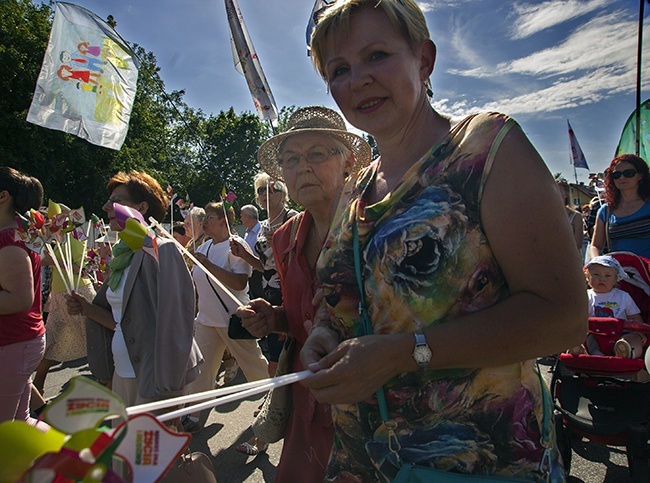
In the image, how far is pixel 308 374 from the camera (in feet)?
3.38

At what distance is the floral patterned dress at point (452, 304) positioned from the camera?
0.96 metres

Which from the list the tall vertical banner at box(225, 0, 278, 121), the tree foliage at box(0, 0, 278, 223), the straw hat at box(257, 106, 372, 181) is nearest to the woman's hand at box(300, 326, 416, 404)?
the straw hat at box(257, 106, 372, 181)

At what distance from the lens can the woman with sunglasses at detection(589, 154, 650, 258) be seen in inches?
145

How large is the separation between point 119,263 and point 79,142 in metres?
20.6

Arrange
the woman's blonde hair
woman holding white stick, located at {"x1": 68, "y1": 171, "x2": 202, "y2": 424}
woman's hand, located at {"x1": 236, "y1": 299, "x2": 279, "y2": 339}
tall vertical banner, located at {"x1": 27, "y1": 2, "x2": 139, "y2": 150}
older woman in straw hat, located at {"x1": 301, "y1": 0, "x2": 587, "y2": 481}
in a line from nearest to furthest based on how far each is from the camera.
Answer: older woman in straw hat, located at {"x1": 301, "y1": 0, "x2": 587, "y2": 481}
the woman's blonde hair
woman's hand, located at {"x1": 236, "y1": 299, "x2": 279, "y2": 339}
woman holding white stick, located at {"x1": 68, "y1": 171, "x2": 202, "y2": 424}
tall vertical banner, located at {"x1": 27, "y1": 2, "x2": 139, "y2": 150}

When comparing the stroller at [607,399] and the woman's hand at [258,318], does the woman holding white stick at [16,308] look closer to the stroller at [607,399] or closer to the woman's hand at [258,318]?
the woman's hand at [258,318]

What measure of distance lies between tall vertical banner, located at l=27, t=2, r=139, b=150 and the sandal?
3.58 metres

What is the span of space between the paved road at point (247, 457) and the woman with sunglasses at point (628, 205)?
1679mm

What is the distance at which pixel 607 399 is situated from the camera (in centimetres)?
282

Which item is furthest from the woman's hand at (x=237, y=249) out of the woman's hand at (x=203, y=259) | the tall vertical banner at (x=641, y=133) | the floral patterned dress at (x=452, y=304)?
the tall vertical banner at (x=641, y=133)

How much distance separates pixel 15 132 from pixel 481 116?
69.5 ft

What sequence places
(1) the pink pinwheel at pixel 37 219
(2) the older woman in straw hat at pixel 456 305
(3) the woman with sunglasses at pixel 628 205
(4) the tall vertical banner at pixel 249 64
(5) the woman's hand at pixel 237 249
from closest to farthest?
(2) the older woman in straw hat at pixel 456 305
(1) the pink pinwheel at pixel 37 219
(3) the woman with sunglasses at pixel 628 205
(5) the woman's hand at pixel 237 249
(4) the tall vertical banner at pixel 249 64

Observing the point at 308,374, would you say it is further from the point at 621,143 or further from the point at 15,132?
the point at 15,132

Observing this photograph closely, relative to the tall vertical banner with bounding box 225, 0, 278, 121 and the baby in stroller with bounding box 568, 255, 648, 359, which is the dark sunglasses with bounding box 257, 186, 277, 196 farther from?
the baby in stroller with bounding box 568, 255, 648, 359
